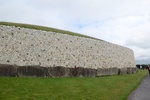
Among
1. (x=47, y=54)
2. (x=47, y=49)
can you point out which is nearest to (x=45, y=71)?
(x=47, y=54)

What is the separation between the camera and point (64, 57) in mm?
25719

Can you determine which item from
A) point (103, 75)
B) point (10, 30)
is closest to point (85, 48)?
point (103, 75)

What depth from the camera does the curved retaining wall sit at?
21469 millimetres

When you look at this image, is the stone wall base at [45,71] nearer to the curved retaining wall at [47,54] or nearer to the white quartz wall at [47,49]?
the curved retaining wall at [47,54]

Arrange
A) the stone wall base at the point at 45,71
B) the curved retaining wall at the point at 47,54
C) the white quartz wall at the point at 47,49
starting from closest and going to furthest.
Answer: the stone wall base at the point at 45,71 → the curved retaining wall at the point at 47,54 → the white quartz wall at the point at 47,49

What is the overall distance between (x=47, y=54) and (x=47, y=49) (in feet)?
1.78

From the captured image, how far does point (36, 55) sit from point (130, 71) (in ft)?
57.3

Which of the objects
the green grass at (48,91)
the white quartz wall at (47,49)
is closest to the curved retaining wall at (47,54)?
the white quartz wall at (47,49)

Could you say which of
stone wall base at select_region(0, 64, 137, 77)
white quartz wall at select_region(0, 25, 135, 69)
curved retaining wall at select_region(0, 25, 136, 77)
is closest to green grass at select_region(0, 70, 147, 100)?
stone wall base at select_region(0, 64, 137, 77)

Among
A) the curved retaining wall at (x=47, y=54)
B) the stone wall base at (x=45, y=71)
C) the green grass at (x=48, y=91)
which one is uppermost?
the curved retaining wall at (x=47, y=54)

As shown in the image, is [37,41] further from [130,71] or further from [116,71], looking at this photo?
[130,71]

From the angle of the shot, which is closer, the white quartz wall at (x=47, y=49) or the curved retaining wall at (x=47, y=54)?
the curved retaining wall at (x=47, y=54)

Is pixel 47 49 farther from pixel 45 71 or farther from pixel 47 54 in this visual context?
pixel 45 71

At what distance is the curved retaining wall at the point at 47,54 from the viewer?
70.4 feet
